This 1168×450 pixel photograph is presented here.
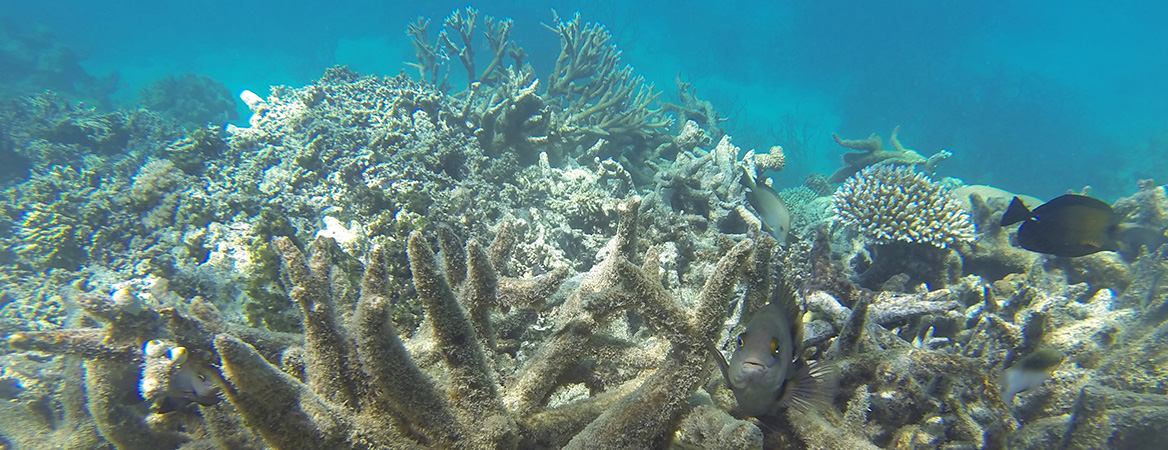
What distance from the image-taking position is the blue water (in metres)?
28.1

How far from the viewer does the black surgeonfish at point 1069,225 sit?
330 centimetres

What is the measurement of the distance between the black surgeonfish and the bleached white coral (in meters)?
0.71

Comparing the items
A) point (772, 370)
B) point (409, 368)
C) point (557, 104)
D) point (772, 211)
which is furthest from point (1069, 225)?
point (557, 104)

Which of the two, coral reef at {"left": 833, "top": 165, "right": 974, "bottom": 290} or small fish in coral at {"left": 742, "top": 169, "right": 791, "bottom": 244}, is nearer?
coral reef at {"left": 833, "top": 165, "right": 974, "bottom": 290}

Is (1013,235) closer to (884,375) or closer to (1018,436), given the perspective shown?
(1018,436)

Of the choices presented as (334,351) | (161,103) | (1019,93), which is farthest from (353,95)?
(1019,93)

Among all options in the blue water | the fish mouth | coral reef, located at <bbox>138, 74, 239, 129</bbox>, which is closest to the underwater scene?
the fish mouth

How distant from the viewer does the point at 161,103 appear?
65.6 feet

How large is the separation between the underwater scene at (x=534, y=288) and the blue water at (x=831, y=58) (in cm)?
1633

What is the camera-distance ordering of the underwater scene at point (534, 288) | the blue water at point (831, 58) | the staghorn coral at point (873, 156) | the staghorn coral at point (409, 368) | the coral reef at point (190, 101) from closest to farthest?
1. the staghorn coral at point (409, 368)
2. the underwater scene at point (534, 288)
3. the staghorn coral at point (873, 156)
4. the coral reef at point (190, 101)
5. the blue water at point (831, 58)

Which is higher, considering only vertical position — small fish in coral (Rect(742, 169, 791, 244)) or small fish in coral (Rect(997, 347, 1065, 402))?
small fish in coral (Rect(742, 169, 791, 244))

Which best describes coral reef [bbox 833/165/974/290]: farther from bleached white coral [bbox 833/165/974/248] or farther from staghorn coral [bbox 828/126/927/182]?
staghorn coral [bbox 828/126/927/182]

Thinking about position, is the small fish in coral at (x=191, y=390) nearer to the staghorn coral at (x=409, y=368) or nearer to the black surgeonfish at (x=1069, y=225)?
the staghorn coral at (x=409, y=368)


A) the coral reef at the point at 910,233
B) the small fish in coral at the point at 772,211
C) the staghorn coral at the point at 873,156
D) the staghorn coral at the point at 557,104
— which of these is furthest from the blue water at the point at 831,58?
the coral reef at the point at 910,233
